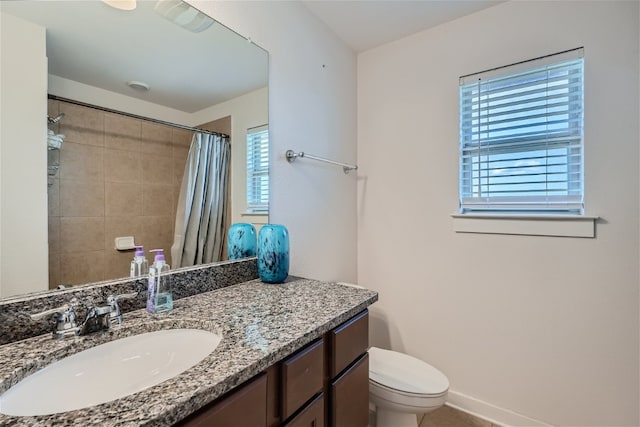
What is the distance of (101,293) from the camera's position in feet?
2.94

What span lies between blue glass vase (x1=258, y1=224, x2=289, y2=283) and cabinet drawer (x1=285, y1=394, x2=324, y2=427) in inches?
21.2

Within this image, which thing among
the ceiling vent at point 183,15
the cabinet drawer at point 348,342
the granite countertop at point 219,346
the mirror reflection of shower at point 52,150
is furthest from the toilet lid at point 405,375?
the ceiling vent at point 183,15

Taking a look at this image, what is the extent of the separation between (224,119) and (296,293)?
807 mm

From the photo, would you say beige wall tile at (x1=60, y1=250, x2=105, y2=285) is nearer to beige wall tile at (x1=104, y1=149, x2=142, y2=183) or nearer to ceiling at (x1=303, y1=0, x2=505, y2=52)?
beige wall tile at (x1=104, y1=149, x2=142, y2=183)

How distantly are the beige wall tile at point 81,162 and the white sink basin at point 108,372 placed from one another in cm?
49

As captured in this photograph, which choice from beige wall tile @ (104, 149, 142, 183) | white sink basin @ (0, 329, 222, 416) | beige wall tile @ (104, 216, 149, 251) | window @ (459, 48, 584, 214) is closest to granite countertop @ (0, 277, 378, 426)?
white sink basin @ (0, 329, 222, 416)

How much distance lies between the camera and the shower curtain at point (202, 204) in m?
1.15

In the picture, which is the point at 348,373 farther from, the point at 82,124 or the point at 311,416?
the point at 82,124

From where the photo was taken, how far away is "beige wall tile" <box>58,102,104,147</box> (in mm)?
858

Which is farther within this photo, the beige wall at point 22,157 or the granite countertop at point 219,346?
the beige wall at point 22,157

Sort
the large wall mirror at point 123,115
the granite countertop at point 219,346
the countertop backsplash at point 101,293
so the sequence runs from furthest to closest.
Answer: the large wall mirror at point 123,115 < the countertop backsplash at point 101,293 < the granite countertop at point 219,346

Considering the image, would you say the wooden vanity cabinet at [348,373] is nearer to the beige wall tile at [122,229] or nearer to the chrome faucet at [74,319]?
the chrome faucet at [74,319]

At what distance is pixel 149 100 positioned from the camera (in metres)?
1.07

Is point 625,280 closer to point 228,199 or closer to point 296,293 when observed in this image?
point 296,293
